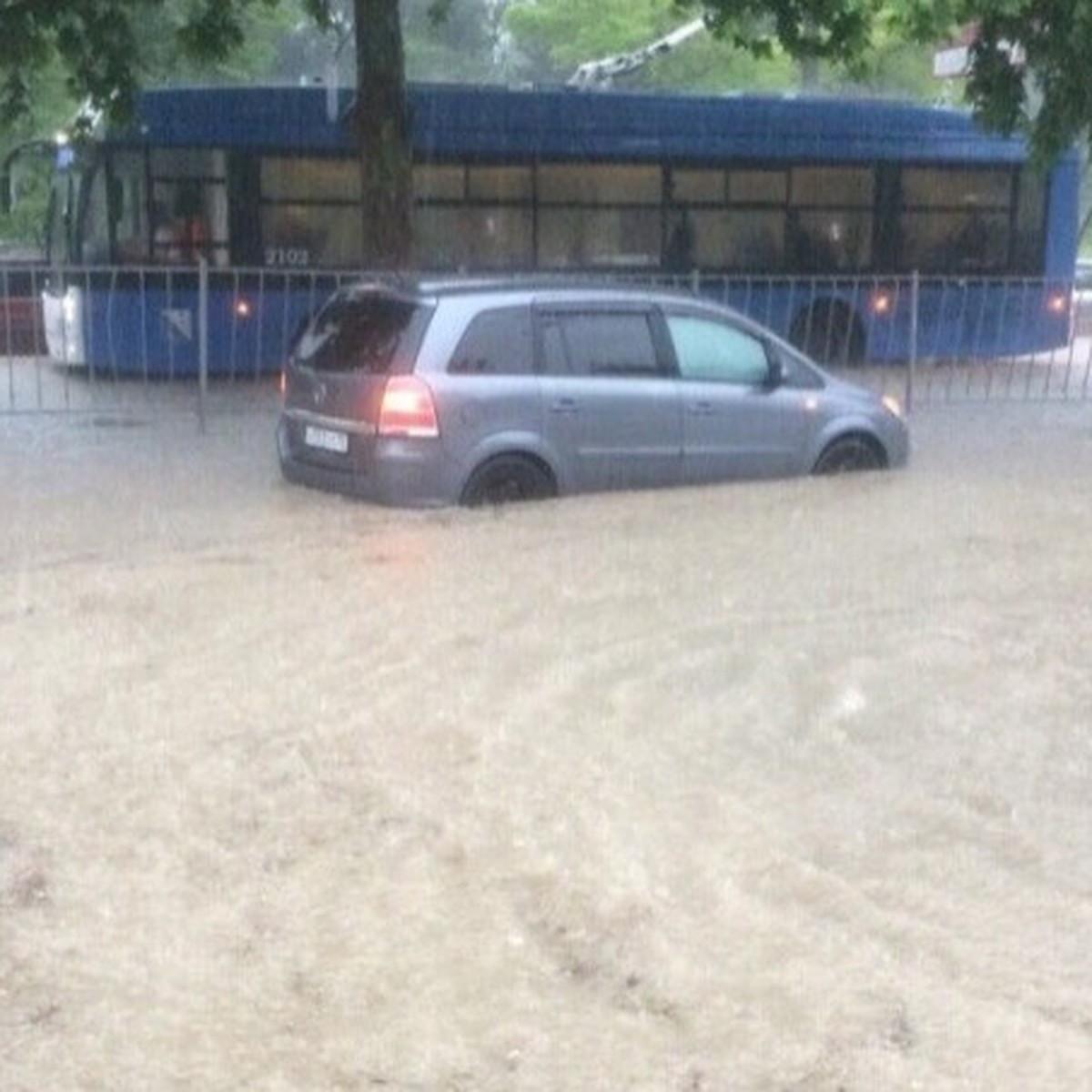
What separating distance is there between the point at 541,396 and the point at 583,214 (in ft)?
35.0

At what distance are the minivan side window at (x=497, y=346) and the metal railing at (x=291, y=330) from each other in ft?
16.7

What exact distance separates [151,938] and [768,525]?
7.55 metres

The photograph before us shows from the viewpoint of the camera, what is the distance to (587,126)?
23.3 meters

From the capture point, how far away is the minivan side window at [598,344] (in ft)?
44.1

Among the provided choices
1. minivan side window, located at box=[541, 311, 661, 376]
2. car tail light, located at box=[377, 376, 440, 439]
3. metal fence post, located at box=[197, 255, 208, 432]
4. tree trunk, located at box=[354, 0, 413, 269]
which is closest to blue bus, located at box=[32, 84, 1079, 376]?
tree trunk, located at box=[354, 0, 413, 269]

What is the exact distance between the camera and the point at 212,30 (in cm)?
1931

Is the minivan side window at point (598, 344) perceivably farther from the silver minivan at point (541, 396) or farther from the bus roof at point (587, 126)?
the bus roof at point (587, 126)

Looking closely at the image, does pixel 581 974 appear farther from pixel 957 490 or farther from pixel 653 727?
pixel 957 490

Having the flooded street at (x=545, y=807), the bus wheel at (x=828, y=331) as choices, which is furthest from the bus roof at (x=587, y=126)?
the flooded street at (x=545, y=807)

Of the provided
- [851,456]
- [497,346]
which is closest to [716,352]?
[851,456]

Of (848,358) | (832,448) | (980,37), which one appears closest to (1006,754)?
(832,448)

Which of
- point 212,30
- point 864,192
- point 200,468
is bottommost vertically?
point 200,468

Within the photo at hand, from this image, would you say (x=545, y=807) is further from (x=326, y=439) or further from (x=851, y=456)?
(x=851, y=456)

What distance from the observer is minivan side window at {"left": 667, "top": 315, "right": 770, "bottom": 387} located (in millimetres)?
14031
